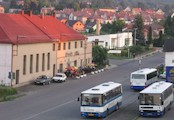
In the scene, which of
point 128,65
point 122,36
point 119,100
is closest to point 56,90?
point 119,100

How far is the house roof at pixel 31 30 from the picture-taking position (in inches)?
2153

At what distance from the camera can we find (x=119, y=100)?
3891cm

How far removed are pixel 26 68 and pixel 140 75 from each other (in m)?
13.0

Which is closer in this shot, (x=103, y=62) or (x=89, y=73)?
(x=89, y=73)

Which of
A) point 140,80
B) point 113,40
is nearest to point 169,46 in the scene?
point 140,80

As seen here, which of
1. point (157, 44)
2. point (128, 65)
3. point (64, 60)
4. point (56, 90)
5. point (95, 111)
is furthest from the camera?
point (157, 44)

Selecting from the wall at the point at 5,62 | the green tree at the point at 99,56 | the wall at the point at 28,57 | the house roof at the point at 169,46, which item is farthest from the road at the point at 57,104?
the green tree at the point at 99,56

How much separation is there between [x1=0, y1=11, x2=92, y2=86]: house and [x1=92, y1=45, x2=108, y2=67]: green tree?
3664 mm

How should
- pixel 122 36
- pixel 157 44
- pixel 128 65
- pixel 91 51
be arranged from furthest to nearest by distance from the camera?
pixel 157 44, pixel 122 36, pixel 128 65, pixel 91 51

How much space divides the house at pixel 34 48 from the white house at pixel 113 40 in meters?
27.0

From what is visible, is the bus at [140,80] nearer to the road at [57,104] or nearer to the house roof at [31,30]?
the road at [57,104]

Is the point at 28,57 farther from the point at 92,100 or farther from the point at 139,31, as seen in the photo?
the point at 139,31

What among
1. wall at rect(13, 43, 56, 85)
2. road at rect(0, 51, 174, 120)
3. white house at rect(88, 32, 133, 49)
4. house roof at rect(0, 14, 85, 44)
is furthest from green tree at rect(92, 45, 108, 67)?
white house at rect(88, 32, 133, 49)

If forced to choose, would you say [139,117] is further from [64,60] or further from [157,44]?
[157,44]
